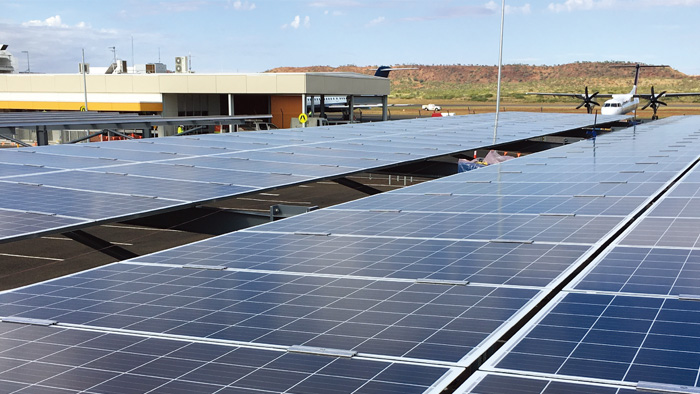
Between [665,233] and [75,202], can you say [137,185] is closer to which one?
[75,202]

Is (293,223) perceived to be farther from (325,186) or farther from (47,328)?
(325,186)

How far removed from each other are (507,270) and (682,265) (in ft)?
10.2

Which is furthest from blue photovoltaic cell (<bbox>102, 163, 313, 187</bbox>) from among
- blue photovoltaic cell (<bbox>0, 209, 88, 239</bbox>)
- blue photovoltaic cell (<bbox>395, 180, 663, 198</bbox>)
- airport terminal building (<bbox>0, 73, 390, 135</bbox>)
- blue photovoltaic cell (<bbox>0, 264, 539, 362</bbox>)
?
airport terminal building (<bbox>0, 73, 390, 135</bbox>)

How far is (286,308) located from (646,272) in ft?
20.6

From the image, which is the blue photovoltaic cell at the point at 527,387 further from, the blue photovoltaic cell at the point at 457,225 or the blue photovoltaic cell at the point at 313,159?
the blue photovoltaic cell at the point at 313,159

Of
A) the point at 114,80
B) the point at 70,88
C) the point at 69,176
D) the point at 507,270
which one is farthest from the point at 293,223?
the point at 70,88

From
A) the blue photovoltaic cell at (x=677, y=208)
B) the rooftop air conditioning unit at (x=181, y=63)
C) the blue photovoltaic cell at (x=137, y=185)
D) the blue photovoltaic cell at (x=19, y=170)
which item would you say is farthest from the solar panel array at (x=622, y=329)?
the rooftop air conditioning unit at (x=181, y=63)

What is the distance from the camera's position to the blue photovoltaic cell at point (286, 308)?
960 cm

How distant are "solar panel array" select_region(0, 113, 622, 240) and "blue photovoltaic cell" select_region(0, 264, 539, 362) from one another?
5937 mm

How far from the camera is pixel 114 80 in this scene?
3415 inches

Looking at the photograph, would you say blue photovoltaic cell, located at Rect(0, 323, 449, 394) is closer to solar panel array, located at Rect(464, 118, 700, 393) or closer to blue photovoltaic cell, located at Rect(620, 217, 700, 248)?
solar panel array, located at Rect(464, 118, 700, 393)

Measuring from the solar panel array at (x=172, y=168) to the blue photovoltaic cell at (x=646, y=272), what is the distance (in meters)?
12.1

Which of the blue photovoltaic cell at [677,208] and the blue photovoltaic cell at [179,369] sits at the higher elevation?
the blue photovoltaic cell at [677,208]

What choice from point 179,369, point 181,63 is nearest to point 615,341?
point 179,369
